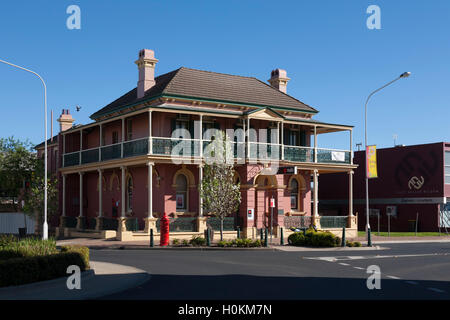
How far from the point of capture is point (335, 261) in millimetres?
19844

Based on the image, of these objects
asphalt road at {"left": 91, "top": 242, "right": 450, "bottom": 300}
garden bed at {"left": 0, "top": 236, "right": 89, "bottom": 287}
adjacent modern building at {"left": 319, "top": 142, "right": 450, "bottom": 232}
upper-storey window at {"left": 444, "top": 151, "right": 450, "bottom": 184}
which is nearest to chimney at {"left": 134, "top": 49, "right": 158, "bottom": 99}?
asphalt road at {"left": 91, "top": 242, "right": 450, "bottom": 300}

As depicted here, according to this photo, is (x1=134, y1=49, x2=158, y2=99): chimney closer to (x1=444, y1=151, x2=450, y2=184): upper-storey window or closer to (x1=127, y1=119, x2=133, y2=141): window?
(x1=127, y1=119, x2=133, y2=141): window

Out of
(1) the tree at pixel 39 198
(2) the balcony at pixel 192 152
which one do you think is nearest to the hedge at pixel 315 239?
(2) the balcony at pixel 192 152

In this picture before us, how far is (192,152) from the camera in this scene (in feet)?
102

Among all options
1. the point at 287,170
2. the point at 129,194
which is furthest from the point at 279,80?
the point at 129,194

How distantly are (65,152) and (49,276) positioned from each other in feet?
89.3

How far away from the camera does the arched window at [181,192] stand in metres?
32.4

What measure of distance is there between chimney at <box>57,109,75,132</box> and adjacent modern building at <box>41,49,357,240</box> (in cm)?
197

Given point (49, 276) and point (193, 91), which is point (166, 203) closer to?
point (193, 91)

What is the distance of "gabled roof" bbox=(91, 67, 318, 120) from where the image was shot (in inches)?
1313

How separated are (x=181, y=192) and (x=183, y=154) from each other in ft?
9.34

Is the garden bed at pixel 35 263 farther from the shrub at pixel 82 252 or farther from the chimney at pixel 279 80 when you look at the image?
the chimney at pixel 279 80

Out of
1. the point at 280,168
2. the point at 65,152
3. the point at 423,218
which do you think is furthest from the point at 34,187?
the point at 423,218

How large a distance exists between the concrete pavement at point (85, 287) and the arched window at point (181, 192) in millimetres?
16531
